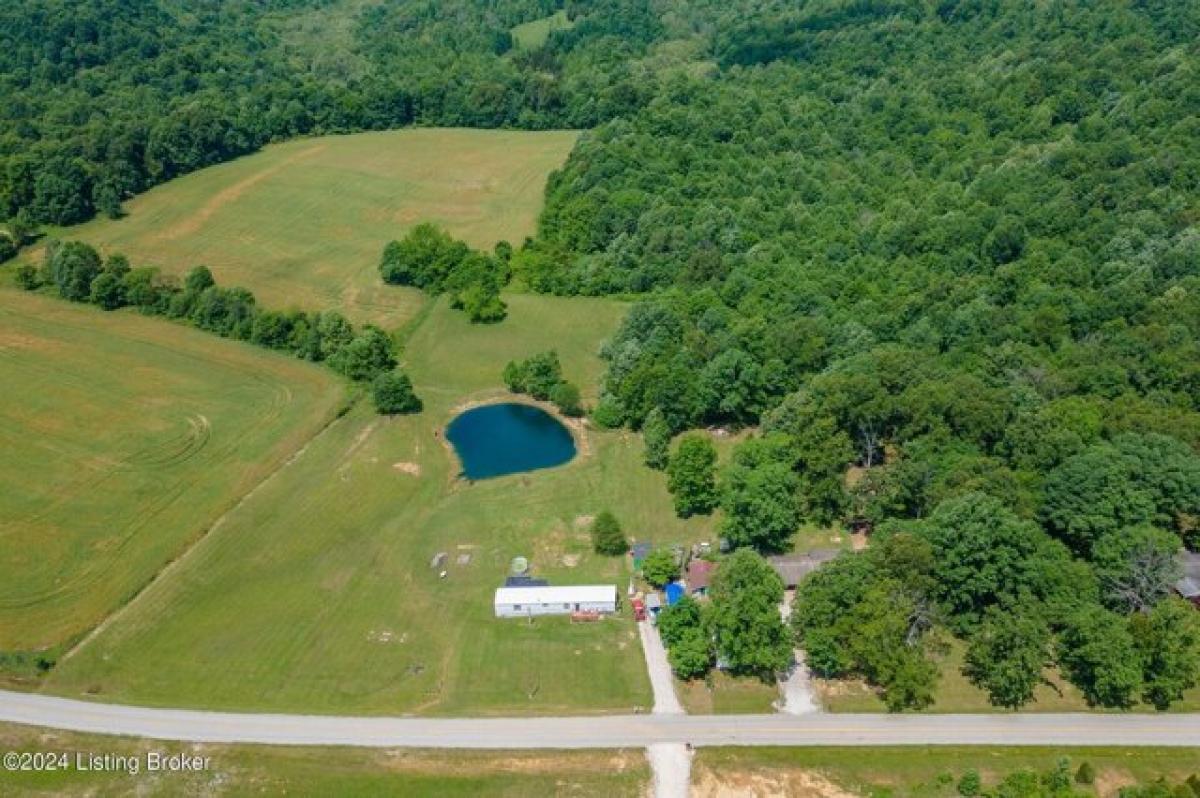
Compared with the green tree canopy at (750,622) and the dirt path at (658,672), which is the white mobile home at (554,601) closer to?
the dirt path at (658,672)

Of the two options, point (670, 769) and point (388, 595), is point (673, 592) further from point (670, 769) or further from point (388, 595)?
point (388, 595)

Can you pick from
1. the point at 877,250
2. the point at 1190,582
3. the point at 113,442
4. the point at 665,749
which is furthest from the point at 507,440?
the point at 1190,582

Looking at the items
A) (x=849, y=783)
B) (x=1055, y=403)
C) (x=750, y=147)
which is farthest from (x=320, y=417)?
(x=750, y=147)

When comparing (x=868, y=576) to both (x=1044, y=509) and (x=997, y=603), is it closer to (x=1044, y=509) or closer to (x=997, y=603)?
(x=997, y=603)

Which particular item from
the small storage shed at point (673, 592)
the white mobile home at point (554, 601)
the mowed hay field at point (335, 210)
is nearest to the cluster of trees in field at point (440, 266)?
the mowed hay field at point (335, 210)

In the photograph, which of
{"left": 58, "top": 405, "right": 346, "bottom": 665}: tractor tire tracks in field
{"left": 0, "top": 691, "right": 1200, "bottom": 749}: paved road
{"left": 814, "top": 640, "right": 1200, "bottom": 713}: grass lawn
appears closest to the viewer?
{"left": 0, "top": 691, "right": 1200, "bottom": 749}: paved road

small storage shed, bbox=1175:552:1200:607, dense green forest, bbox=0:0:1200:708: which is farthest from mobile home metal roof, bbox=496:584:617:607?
small storage shed, bbox=1175:552:1200:607

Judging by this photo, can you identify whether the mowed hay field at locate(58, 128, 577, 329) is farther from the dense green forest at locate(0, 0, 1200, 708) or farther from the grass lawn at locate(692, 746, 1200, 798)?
the grass lawn at locate(692, 746, 1200, 798)
